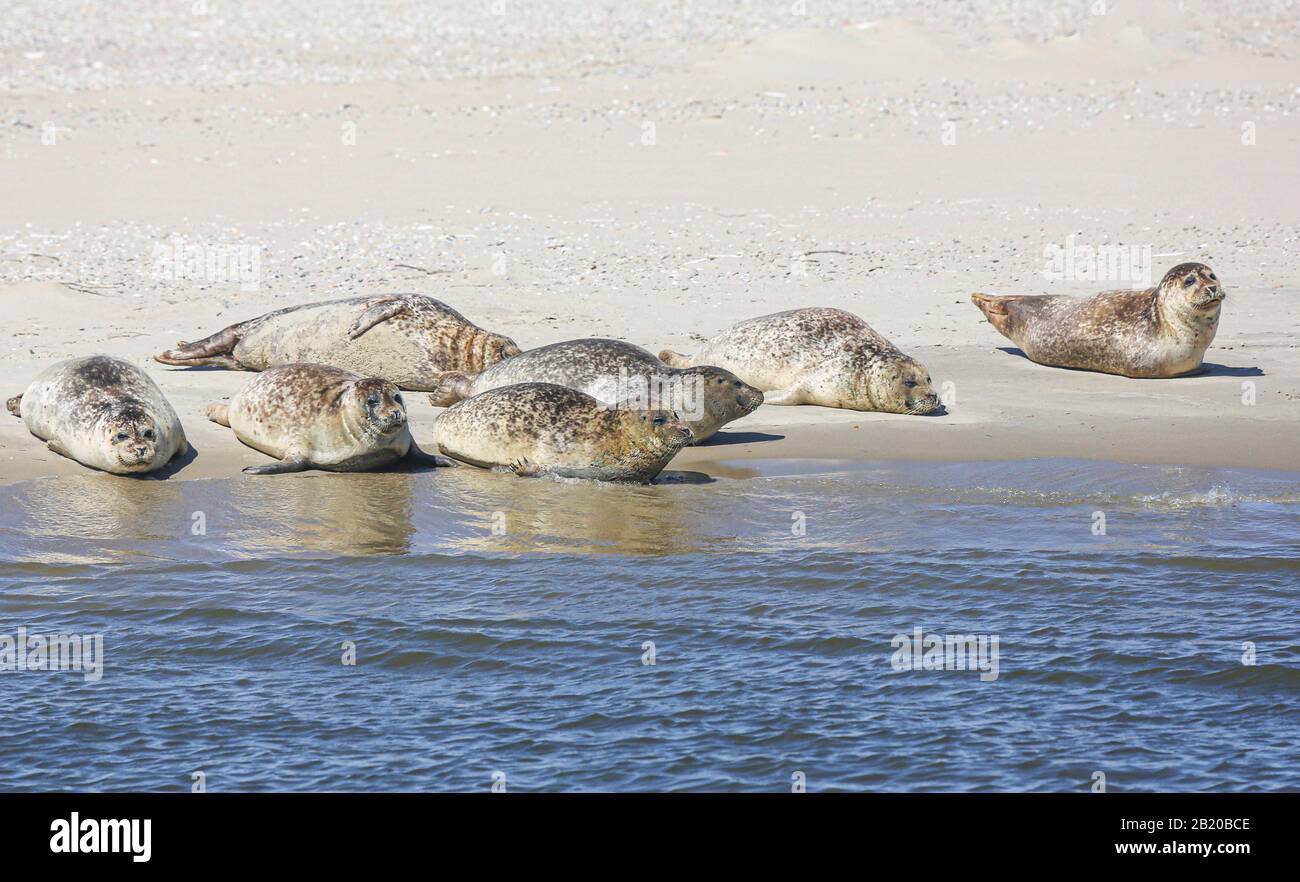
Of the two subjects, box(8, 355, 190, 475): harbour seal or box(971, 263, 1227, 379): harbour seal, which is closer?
box(8, 355, 190, 475): harbour seal

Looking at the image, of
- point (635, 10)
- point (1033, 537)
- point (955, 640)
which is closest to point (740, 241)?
point (1033, 537)

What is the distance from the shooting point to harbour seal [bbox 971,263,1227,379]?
9.59 metres

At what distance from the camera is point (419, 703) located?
496 centimetres

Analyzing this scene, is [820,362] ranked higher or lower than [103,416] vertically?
higher

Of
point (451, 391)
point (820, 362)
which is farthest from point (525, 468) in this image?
point (820, 362)

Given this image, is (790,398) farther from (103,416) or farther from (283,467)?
(103,416)

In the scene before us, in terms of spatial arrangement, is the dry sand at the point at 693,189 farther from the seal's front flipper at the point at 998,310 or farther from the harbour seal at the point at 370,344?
the harbour seal at the point at 370,344

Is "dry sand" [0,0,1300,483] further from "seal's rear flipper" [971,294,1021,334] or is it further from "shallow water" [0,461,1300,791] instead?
"shallow water" [0,461,1300,791]

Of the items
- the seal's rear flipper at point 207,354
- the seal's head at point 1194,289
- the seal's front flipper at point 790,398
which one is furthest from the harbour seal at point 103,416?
the seal's head at point 1194,289

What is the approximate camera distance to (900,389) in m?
8.84

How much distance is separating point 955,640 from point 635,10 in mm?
22575

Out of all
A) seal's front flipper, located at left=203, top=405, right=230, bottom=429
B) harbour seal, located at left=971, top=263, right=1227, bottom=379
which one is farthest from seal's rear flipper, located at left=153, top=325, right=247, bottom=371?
harbour seal, located at left=971, top=263, right=1227, bottom=379

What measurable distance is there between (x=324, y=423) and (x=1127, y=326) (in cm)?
505

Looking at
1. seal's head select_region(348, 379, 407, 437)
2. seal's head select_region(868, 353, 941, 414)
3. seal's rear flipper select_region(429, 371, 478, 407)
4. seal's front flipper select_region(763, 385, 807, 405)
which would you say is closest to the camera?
seal's head select_region(348, 379, 407, 437)
